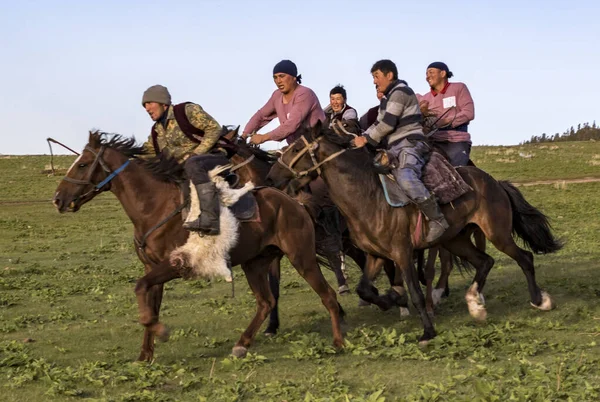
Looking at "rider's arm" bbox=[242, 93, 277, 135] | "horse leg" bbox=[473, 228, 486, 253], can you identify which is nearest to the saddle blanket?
"rider's arm" bbox=[242, 93, 277, 135]

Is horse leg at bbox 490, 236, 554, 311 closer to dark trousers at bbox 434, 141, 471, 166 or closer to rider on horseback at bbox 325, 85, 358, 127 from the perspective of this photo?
dark trousers at bbox 434, 141, 471, 166

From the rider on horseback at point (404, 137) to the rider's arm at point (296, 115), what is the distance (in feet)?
3.27

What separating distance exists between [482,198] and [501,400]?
4.06m

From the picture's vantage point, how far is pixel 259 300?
861cm

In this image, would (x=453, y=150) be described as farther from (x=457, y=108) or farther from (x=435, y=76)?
(x=435, y=76)

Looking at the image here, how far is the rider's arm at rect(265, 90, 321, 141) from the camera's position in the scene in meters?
9.45

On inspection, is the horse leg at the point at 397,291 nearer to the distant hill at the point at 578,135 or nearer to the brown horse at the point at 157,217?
the brown horse at the point at 157,217

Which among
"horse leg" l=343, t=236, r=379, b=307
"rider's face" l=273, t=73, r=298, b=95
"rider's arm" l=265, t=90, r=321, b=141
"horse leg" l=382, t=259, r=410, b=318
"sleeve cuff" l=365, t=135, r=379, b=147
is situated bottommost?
"horse leg" l=382, t=259, r=410, b=318

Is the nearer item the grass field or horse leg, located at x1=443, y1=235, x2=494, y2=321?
the grass field

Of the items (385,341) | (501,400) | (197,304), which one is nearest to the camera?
(501,400)

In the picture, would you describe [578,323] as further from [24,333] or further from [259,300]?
[24,333]

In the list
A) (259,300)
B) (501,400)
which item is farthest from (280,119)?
(501,400)

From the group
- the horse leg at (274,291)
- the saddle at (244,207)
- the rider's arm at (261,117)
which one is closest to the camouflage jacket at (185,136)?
the saddle at (244,207)

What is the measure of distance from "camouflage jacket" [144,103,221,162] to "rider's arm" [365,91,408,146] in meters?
1.66
